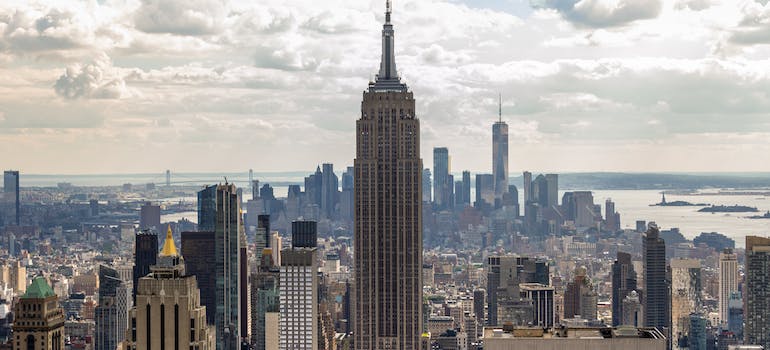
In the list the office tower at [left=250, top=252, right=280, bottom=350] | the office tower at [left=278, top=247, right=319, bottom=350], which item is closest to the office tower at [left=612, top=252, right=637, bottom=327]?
the office tower at [left=278, top=247, right=319, bottom=350]

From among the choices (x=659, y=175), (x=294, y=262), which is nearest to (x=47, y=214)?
(x=294, y=262)

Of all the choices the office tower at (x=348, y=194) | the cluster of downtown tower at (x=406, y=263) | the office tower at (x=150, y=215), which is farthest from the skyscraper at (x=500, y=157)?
the office tower at (x=150, y=215)

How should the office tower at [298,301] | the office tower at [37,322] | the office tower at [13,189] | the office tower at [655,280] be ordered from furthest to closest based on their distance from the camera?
the office tower at [655,280] → the office tower at [298,301] → the office tower at [13,189] → the office tower at [37,322]

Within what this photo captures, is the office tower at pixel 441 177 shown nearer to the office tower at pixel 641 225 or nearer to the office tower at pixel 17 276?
the office tower at pixel 641 225

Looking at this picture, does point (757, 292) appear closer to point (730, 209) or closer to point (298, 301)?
point (730, 209)

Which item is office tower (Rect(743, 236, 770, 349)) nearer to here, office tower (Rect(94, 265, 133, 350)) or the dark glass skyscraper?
the dark glass skyscraper

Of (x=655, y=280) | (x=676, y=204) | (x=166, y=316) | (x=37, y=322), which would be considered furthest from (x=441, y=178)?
(x=166, y=316)
